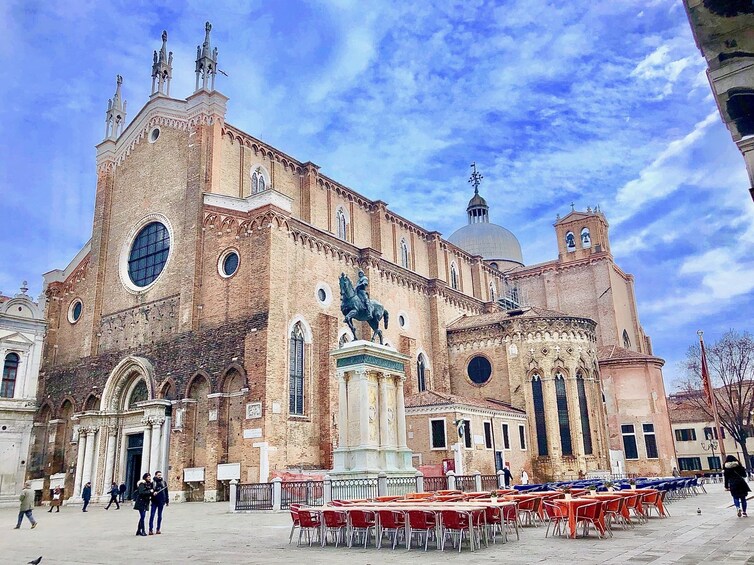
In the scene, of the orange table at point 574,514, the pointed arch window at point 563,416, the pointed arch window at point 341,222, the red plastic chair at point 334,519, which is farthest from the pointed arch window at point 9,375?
the orange table at point 574,514

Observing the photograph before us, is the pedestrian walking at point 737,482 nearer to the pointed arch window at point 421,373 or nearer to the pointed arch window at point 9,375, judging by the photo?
the pointed arch window at point 421,373

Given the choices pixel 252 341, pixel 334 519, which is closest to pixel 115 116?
pixel 252 341

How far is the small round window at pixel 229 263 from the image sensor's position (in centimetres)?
2700

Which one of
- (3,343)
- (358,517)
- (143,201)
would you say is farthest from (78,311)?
(358,517)

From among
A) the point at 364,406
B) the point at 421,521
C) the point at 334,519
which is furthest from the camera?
the point at 364,406

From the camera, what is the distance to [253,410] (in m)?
24.1

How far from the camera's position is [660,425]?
118ft

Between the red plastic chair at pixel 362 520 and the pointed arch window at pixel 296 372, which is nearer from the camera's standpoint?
the red plastic chair at pixel 362 520

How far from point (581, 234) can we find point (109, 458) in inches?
1397

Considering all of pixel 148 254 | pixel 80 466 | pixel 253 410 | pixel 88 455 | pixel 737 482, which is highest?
pixel 148 254

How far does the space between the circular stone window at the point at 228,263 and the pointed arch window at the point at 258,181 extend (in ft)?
17.1

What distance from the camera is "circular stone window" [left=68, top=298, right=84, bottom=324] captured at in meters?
33.4

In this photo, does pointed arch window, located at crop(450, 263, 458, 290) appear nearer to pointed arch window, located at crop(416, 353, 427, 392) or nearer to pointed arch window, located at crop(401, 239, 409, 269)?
pointed arch window, located at crop(401, 239, 409, 269)

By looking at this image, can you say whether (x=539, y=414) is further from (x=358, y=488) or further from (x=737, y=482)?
(x=737, y=482)
